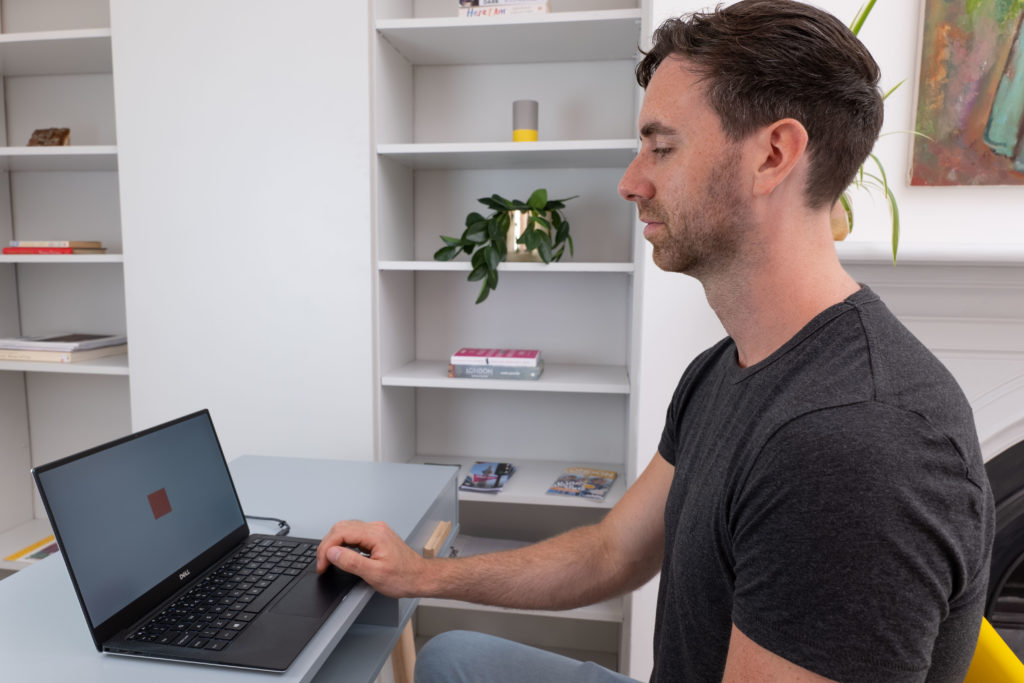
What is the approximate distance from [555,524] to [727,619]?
5.53 feet

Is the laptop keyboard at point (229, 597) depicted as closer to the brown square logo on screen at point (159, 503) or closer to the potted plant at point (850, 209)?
the brown square logo on screen at point (159, 503)

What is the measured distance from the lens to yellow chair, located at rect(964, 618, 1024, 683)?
0.91 m

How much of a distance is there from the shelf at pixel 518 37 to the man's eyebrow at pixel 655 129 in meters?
1.05

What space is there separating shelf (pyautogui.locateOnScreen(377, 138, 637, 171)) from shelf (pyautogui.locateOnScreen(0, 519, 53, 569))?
180cm

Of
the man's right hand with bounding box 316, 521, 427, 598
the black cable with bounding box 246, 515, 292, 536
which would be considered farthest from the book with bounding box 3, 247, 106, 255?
the man's right hand with bounding box 316, 521, 427, 598

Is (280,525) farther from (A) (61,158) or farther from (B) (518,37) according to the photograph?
(A) (61,158)

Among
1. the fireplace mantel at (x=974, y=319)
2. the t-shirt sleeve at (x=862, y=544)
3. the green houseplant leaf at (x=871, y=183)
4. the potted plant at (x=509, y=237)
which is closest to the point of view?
the t-shirt sleeve at (x=862, y=544)

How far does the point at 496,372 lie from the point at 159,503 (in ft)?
3.89

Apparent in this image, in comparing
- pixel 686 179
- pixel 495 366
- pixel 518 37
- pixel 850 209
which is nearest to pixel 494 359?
pixel 495 366

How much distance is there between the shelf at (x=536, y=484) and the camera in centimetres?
202

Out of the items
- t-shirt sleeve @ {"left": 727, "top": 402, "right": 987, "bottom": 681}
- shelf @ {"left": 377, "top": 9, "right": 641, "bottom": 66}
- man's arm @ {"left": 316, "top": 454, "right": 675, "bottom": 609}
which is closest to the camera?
t-shirt sleeve @ {"left": 727, "top": 402, "right": 987, "bottom": 681}

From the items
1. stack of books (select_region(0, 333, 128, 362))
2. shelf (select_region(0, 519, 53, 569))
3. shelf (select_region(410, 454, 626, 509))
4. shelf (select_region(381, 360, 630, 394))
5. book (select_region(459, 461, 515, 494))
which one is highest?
stack of books (select_region(0, 333, 128, 362))

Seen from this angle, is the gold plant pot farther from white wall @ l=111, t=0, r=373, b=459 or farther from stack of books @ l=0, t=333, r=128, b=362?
stack of books @ l=0, t=333, r=128, b=362

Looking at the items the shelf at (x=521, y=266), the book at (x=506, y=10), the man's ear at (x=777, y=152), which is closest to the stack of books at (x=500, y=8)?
the book at (x=506, y=10)
